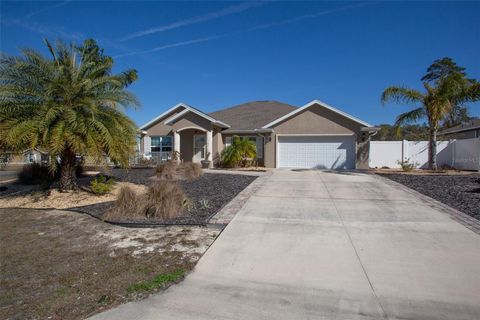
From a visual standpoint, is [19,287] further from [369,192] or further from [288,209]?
[369,192]

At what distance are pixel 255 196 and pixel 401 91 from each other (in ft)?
39.2

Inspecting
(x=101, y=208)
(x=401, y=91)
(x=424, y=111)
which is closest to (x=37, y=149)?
(x=101, y=208)

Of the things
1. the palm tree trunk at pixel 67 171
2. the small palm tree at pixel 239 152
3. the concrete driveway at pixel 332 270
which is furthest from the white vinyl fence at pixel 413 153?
the palm tree trunk at pixel 67 171

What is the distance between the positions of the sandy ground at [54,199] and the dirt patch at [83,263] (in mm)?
1920

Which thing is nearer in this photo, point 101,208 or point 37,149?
point 101,208

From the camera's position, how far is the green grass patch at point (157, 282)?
13.1 ft

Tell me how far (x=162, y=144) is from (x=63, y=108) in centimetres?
1516

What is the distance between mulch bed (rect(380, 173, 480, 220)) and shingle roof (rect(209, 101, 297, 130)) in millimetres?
11195

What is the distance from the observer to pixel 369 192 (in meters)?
10.4

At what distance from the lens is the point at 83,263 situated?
16.0ft

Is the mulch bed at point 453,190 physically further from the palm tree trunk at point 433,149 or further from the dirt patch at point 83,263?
the dirt patch at point 83,263

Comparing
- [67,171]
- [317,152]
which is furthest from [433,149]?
[67,171]

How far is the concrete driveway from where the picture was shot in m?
3.50

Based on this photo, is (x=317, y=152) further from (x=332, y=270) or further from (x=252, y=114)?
(x=332, y=270)
